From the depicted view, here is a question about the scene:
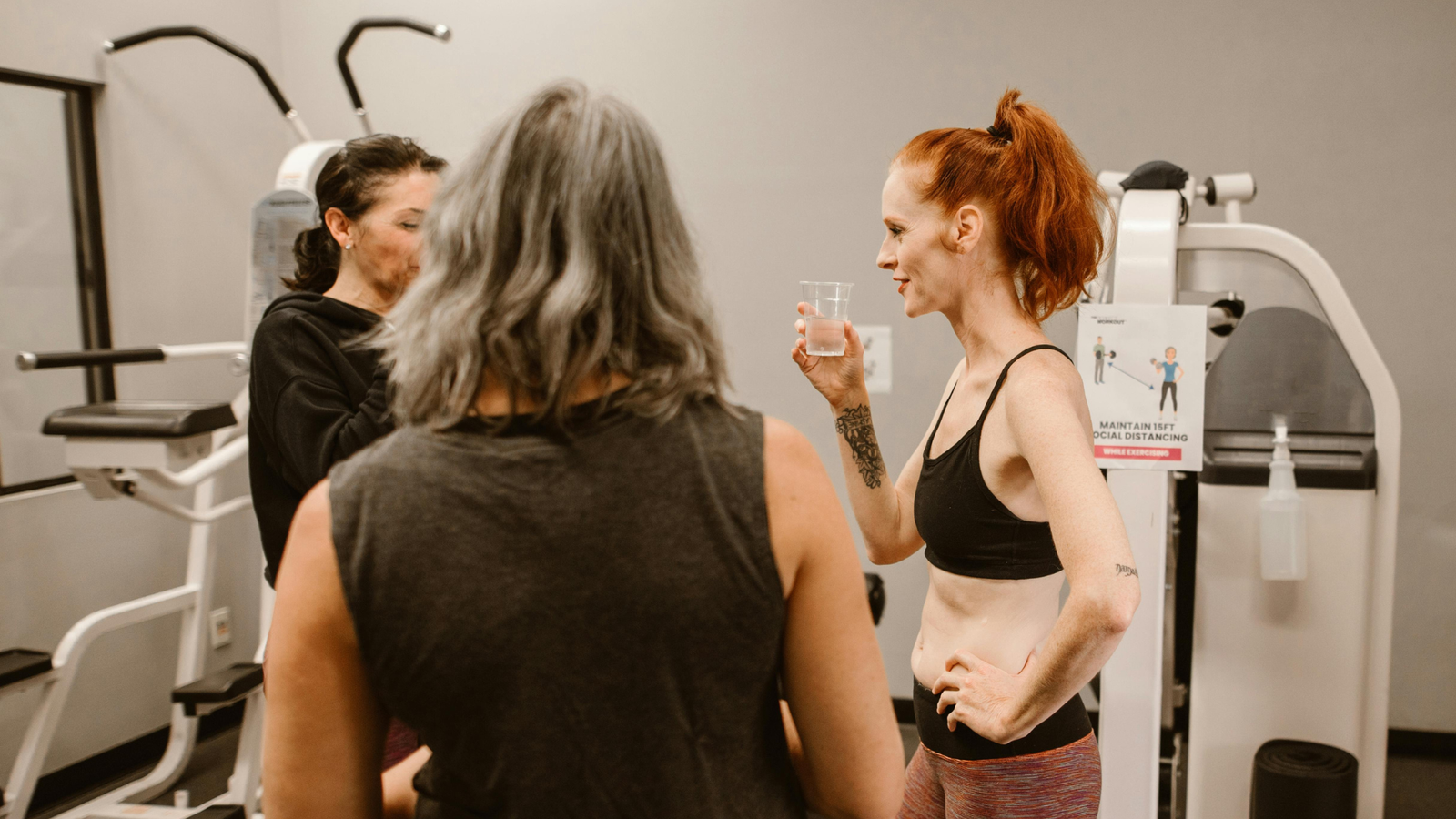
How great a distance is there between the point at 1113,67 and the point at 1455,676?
7.08 ft

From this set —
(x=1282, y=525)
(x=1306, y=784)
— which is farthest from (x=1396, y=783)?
(x=1282, y=525)

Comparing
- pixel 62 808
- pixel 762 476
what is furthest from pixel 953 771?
pixel 62 808

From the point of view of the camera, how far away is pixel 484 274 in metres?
0.71

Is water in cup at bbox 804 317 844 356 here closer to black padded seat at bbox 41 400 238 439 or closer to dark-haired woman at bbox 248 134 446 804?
dark-haired woman at bbox 248 134 446 804

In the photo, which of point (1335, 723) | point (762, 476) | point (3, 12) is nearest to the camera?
point (762, 476)

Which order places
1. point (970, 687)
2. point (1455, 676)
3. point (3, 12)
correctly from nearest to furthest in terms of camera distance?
point (970, 687) → point (3, 12) → point (1455, 676)

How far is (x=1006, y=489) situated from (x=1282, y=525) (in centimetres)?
101

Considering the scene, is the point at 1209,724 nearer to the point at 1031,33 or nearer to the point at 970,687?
the point at 970,687

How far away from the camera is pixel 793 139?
320 cm

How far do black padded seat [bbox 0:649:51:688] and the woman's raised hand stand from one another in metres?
2.10

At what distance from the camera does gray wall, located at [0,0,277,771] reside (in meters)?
2.72

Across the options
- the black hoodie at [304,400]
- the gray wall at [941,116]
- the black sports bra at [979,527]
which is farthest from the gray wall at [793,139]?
the black sports bra at [979,527]

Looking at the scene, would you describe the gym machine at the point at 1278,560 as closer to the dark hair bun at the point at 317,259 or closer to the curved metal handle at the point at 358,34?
the dark hair bun at the point at 317,259

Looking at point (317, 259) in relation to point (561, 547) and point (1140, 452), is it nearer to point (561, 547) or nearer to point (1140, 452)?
point (561, 547)
